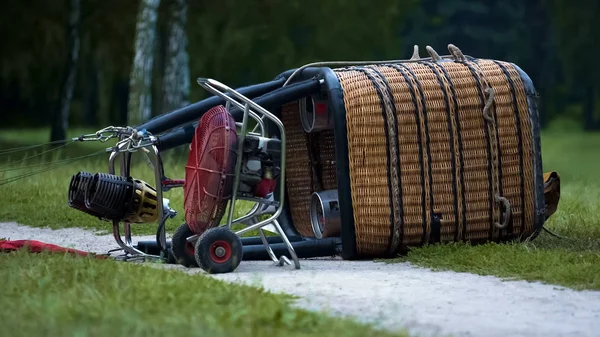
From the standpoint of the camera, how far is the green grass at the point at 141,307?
450 cm

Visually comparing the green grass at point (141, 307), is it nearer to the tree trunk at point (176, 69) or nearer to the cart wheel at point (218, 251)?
the cart wheel at point (218, 251)

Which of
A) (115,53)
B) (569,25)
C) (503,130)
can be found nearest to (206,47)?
(115,53)

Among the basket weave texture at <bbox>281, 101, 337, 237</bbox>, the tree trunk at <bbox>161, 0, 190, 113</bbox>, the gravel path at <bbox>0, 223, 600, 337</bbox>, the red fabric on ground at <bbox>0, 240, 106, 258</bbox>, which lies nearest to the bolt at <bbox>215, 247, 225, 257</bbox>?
the gravel path at <bbox>0, 223, 600, 337</bbox>

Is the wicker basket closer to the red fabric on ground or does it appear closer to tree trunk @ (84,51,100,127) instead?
the red fabric on ground

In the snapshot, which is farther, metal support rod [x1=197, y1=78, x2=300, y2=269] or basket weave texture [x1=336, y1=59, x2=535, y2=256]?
basket weave texture [x1=336, y1=59, x2=535, y2=256]

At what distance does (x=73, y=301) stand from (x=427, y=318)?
160 cm

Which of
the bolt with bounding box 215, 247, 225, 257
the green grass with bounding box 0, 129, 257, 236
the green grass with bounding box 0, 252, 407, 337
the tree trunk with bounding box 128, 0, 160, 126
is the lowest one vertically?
the green grass with bounding box 0, 252, 407, 337

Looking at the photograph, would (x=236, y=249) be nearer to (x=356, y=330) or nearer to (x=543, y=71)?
(x=356, y=330)

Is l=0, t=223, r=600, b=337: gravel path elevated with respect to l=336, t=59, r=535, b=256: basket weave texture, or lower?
lower

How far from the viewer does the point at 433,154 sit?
7449 millimetres

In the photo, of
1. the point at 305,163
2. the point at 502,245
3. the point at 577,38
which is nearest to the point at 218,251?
the point at 502,245

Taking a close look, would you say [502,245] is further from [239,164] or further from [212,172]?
[212,172]

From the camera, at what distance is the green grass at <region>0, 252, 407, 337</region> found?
450 cm

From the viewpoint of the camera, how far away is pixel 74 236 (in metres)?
9.20
